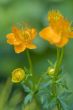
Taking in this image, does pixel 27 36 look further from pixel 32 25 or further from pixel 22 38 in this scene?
pixel 32 25

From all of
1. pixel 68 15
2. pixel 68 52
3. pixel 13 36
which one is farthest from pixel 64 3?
pixel 13 36

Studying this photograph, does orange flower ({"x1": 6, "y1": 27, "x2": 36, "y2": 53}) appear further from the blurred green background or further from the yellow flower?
the blurred green background

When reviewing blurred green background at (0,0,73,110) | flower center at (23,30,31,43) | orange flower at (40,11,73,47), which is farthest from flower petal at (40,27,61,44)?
blurred green background at (0,0,73,110)

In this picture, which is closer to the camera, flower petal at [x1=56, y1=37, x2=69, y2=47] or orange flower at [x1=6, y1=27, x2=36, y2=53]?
flower petal at [x1=56, y1=37, x2=69, y2=47]

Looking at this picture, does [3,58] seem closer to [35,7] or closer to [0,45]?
[0,45]

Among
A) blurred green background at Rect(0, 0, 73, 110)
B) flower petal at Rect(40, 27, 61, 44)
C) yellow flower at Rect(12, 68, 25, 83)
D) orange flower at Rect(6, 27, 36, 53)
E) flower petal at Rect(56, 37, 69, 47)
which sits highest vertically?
flower petal at Rect(40, 27, 61, 44)

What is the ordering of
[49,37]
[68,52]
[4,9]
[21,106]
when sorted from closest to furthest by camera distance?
1. [49,37]
2. [21,106]
3. [68,52]
4. [4,9]

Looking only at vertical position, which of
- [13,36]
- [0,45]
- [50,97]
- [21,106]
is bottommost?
[21,106]
